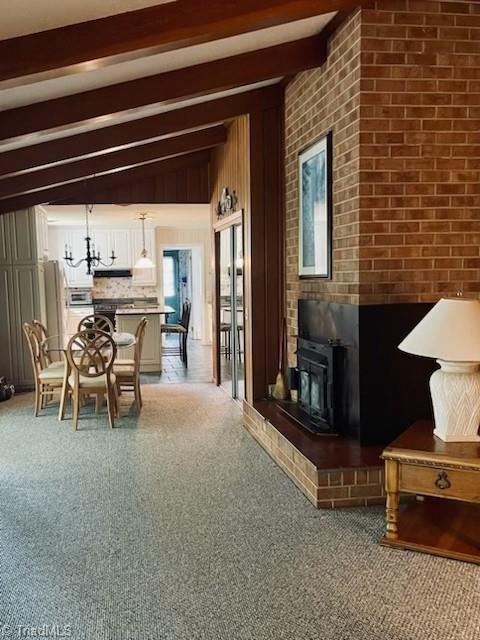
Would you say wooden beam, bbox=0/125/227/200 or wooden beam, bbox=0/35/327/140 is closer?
wooden beam, bbox=0/35/327/140

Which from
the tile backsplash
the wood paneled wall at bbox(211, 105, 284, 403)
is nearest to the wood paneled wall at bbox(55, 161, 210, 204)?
the wood paneled wall at bbox(211, 105, 284, 403)

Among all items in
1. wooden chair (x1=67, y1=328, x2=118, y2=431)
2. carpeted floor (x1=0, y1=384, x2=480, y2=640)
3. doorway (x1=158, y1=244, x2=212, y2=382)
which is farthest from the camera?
doorway (x1=158, y1=244, x2=212, y2=382)

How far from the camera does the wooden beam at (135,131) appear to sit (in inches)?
197

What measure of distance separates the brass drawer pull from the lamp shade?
0.56 metres

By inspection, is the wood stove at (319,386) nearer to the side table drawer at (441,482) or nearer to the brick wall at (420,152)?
the brick wall at (420,152)

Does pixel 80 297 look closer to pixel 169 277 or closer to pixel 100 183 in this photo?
pixel 169 277

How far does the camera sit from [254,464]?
4.14 meters

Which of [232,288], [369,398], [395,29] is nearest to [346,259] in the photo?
[369,398]

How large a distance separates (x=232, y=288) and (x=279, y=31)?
3.07 meters

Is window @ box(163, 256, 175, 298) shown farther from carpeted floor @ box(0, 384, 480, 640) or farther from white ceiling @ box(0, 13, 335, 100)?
white ceiling @ box(0, 13, 335, 100)

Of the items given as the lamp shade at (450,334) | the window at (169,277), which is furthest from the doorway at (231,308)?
the window at (169,277)

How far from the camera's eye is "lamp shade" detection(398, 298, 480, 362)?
2803 mm

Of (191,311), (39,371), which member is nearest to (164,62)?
(39,371)

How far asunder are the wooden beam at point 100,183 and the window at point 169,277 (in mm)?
7360
